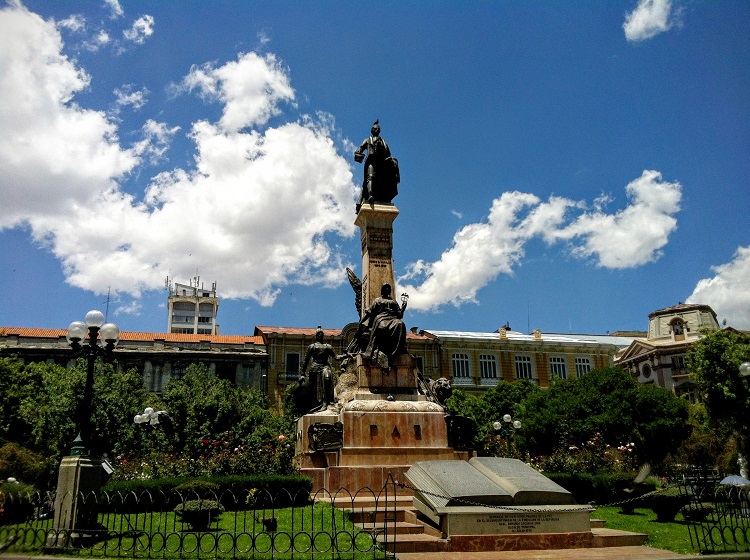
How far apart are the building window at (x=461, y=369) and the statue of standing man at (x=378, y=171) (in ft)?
116

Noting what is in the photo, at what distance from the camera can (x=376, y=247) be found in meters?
17.3

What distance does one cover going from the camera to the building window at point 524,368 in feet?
174

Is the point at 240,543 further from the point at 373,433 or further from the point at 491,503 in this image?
the point at 373,433

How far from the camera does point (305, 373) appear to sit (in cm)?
1619

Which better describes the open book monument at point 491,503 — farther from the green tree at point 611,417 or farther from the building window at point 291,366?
the building window at point 291,366

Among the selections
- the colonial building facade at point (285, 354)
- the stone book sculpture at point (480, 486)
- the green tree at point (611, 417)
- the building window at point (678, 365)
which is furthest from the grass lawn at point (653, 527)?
the building window at point (678, 365)

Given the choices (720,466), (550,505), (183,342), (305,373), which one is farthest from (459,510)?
(183,342)

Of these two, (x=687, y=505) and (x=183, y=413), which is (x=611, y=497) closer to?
(x=687, y=505)

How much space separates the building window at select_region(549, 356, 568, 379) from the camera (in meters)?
53.6

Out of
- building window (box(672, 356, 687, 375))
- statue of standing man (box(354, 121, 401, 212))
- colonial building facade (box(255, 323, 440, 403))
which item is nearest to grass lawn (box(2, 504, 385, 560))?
statue of standing man (box(354, 121, 401, 212))

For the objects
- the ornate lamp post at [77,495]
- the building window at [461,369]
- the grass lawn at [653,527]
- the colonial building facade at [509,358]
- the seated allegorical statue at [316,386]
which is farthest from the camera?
the colonial building facade at [509,358]

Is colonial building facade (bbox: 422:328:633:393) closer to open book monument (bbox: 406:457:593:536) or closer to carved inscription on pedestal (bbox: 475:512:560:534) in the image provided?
open book monument (bbox: 406:457:593:536)

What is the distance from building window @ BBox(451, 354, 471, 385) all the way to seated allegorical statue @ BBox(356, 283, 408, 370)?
1458 inches

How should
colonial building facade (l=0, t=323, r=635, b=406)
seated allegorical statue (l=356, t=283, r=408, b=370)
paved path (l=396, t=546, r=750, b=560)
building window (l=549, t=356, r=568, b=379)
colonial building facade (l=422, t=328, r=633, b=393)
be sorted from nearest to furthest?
paved path (l=396, t=546, r=750, b=560) < seated allegorical statue (l=356, t=283, r=408, b=370) < colonial building facade (l=0, t=323, r=635, b=406) < colonial building facade (l=422, t=328, r=633, b=393) < building window (l=549, t=356, r=568, b=379)
